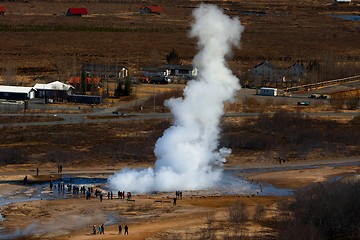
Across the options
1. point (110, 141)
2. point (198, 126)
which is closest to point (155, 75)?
point (110, 141)

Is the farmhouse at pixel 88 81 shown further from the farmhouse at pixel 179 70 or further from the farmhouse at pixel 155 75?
the farmhouse at pixel 179 70

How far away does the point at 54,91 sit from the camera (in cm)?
8862

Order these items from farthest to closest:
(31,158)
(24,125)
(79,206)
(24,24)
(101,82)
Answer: (24,24) < (101,82) < (24,125) < (31,158) < (79,206)

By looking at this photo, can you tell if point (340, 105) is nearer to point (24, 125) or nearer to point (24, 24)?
point (24, 125)

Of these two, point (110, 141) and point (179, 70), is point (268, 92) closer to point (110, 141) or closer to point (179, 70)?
point (179, 70)

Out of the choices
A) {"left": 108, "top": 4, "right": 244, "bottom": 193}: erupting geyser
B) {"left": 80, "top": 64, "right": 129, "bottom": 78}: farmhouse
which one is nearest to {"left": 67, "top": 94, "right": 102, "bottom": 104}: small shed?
{"left": 80, "top": 64, "right": 129, "bottom": 78}: farmhouse

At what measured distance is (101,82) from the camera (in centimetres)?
9875

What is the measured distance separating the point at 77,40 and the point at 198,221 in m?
103

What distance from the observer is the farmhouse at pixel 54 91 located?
88.2 meters

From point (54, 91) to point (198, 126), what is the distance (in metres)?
35.2

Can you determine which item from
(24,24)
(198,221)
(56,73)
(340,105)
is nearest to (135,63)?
(56,73)

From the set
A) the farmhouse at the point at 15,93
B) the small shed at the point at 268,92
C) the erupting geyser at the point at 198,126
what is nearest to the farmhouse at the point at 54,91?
the farmhouse at the point at 15,93

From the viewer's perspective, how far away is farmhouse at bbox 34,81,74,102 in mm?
88188

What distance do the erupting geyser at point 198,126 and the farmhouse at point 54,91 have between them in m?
32.6
